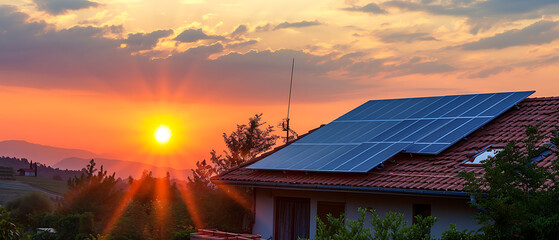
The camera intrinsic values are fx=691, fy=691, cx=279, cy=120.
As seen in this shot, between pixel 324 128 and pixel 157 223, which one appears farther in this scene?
pixel 324 128

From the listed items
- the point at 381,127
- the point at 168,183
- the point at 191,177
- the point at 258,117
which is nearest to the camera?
the point at 381,127

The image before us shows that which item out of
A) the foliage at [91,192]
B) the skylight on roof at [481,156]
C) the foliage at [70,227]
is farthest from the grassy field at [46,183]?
the skylight on roof at [481,156]

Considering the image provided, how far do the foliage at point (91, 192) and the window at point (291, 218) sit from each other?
1260 centimetres

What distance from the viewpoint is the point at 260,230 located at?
67.9 feet

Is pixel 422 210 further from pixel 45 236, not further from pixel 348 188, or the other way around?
pixel 45 236

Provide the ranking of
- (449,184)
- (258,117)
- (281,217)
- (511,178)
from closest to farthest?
(511,178) → (449,184) → (281,217) → (258,117)

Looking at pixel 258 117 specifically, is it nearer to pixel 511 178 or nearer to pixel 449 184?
pixel 449 184

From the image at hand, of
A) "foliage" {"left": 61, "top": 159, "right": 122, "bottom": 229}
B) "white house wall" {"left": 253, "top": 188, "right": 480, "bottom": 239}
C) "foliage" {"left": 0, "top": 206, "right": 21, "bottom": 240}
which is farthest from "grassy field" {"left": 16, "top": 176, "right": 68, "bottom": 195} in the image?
"foliage" {"left": 0, "top": 206, "right": 21, "bottom": 240}

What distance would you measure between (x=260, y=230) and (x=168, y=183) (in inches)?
411

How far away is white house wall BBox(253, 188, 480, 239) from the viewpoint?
15.8 metres

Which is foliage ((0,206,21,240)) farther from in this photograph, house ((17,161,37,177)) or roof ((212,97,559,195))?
house ((17,161,37,177))

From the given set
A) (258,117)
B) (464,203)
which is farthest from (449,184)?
(258,117)

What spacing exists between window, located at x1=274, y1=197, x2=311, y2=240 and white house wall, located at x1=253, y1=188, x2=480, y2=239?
15 cm

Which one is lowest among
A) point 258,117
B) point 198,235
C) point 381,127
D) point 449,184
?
point 198,235
